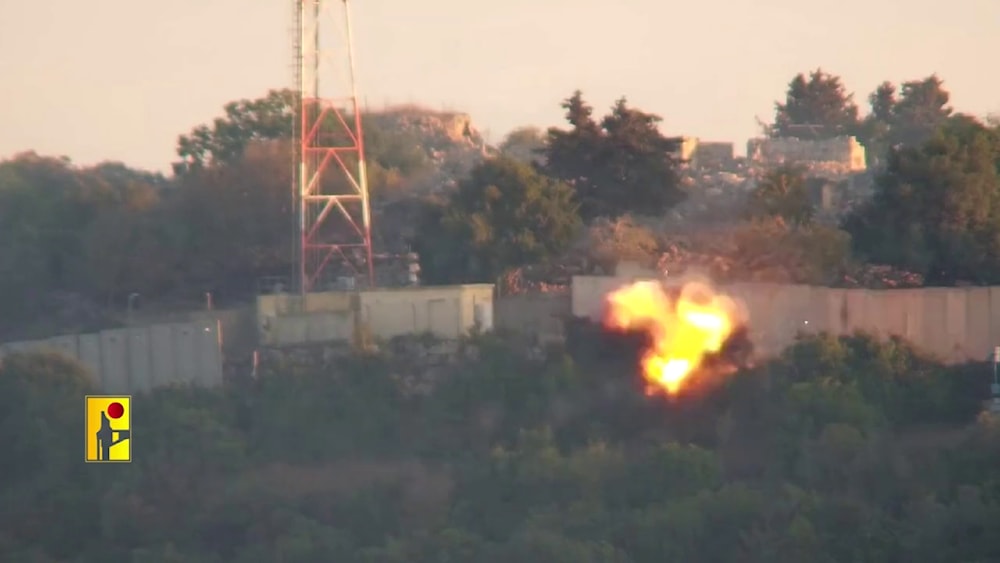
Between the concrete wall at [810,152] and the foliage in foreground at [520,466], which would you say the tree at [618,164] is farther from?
the concrete wall at [810,152]

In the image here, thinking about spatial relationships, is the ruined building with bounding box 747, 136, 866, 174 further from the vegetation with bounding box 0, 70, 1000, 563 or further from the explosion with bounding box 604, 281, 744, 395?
the explosion with bounding box 604, 281, 744, 395

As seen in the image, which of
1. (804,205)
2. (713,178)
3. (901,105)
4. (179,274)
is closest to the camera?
(804,205)

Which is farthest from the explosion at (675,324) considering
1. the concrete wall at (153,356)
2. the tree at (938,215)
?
the concrete wall at (153,356)

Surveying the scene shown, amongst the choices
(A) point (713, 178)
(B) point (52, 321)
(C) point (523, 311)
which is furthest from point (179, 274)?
(A) point (713, 178)

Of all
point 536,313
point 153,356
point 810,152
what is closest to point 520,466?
point 536,313

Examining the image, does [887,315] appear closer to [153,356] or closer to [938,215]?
[938,215]

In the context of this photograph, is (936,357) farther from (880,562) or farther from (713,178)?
(713,178)

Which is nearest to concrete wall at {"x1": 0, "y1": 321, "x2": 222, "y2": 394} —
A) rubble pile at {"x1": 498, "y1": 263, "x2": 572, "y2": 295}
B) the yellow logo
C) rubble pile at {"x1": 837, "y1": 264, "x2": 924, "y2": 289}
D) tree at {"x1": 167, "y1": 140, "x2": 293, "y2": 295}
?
the yellow logo
